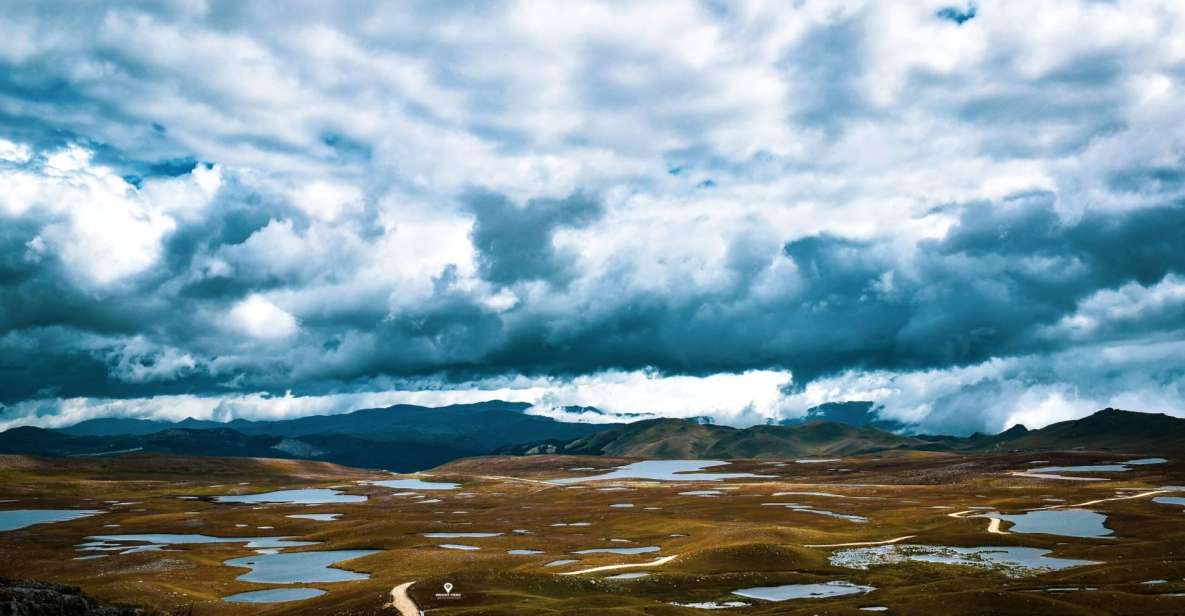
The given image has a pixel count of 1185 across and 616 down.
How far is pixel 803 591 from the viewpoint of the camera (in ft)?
245

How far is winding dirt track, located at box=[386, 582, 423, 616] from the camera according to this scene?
2502 inches

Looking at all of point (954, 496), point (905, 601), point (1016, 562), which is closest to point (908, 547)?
point (1016, 562)

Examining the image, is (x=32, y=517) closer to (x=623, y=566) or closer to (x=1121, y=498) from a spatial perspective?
(x=623, y=566)

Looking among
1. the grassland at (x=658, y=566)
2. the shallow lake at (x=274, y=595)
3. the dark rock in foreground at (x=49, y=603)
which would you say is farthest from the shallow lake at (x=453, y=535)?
the dark rock in foreground at (x=49, y=603)

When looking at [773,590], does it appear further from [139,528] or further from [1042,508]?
[139,528]

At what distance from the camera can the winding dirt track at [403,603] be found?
63.5m

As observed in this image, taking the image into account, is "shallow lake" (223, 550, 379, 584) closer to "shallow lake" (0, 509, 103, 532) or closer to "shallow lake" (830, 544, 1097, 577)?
"shallow lake" (830, 544, 1097, 577)

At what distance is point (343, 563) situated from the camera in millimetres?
105625

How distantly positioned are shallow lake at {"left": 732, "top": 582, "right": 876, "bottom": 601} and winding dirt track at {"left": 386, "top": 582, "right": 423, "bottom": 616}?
27.4 metres

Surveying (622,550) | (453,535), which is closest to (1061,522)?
(622,550)

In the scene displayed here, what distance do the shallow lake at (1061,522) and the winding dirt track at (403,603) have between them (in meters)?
85.4

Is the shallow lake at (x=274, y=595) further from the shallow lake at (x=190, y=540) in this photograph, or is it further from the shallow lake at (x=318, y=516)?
the shallow lake at (x=318, y=516)

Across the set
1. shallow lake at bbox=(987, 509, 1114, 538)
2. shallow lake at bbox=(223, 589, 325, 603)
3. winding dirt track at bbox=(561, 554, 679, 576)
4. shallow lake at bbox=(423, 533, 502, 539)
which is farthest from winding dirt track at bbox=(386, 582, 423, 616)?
shallow lake at bbox=(987, 509, 1114, 538)

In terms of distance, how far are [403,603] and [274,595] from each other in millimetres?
22713
